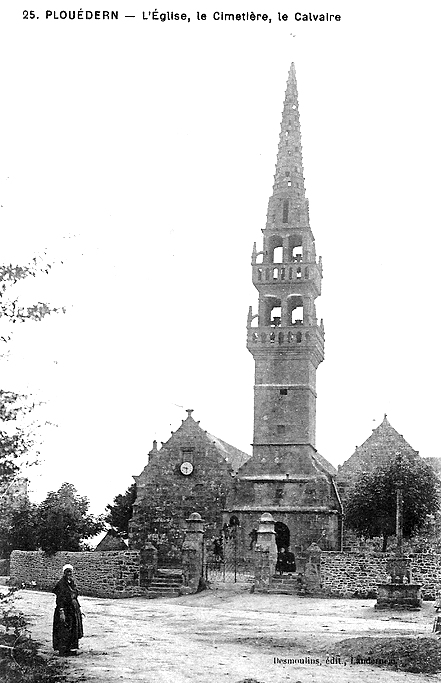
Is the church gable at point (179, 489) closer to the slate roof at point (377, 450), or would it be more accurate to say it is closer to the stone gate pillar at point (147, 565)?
the slate roof at point (377, 450)

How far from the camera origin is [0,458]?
40.9 feet

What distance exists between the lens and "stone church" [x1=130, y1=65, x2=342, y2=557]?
38.8 meters

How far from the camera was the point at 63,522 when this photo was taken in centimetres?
3497

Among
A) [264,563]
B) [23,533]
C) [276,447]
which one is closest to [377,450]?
[276,447]

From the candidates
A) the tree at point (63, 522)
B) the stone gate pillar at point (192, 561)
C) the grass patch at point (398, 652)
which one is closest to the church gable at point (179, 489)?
the tree at point (63, 522)

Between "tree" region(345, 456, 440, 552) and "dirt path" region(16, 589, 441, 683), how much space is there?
8635 millimetres

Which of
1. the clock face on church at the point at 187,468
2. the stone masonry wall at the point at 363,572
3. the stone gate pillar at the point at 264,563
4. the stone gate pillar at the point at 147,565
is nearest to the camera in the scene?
the stone masonry wall at the point at 363,572

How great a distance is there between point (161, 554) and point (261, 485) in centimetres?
553

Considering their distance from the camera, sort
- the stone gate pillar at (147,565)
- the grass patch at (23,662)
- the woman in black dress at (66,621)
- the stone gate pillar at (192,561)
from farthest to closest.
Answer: the stone gate pillar at (147,565)
the stone gate pillar at (192,561)
the woman in black dress at (66,621)
the grass patch at (23,662)

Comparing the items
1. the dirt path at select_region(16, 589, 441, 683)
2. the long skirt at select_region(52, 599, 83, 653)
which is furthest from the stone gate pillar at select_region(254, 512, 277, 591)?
the long skirt at select_region(52, 599, 83, 653)

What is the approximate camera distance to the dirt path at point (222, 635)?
13.2m

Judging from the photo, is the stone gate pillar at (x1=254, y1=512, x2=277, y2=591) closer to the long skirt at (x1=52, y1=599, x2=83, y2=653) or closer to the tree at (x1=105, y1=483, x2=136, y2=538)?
the long skirt at (x1=52, y1=599, x2=83, y2=653)

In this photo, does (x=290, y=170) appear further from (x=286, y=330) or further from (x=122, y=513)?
(x=122, y=513)

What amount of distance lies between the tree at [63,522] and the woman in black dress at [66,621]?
19.2 meters
